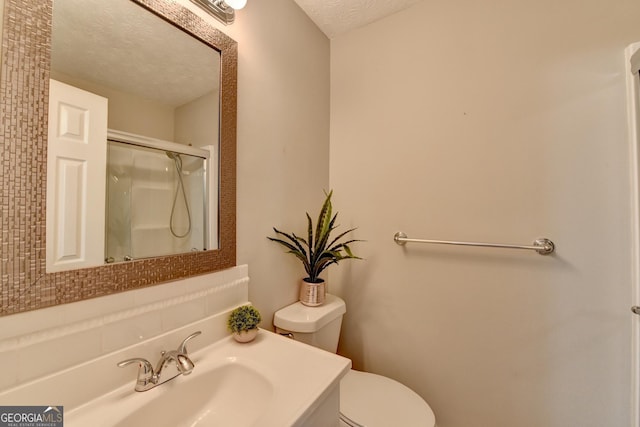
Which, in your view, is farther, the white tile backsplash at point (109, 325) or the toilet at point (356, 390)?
the toilet at point (356, 390)

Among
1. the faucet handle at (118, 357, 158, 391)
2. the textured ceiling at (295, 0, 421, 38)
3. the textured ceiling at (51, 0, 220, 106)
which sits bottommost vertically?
the faucet handle at (118, 357, 158, 391)

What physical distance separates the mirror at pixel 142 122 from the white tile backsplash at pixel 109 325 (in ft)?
0.37

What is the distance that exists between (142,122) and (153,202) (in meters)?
0.25

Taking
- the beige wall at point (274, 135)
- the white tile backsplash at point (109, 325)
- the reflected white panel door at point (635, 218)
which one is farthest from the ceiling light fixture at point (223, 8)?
the reflected white panel door at point (635, 218)

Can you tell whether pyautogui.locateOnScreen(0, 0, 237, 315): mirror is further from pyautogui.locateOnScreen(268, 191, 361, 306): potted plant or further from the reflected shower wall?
pyautogui.locateOnScreen(268, 191, 361, 306): potted plant

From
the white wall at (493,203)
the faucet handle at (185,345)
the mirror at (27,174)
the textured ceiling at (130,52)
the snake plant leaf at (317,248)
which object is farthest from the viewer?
the snake plant leaf at (317,248)

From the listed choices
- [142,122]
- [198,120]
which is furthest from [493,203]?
[142,122]

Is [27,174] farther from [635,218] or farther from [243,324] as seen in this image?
[635,218]

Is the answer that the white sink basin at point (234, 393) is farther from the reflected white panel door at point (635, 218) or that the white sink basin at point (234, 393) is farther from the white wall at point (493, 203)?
the reflected white panel door at point (635, 218)

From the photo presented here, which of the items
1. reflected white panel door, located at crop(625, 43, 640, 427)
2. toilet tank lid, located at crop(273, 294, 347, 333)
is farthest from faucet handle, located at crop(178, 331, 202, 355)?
reflected white panel door, located at crop(625, 43, 640, 427)

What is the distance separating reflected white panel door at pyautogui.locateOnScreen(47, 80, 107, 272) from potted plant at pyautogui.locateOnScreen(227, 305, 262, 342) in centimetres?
44

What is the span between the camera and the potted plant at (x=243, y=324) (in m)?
0.86

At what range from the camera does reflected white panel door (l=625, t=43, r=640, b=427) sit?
2.86 ft

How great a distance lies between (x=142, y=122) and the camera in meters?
0.74
